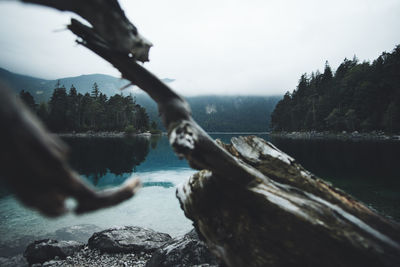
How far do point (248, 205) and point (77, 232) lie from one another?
13.5 m

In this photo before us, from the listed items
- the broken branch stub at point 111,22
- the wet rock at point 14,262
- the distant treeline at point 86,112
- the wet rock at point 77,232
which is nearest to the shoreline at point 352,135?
the wet rock at point 77,232

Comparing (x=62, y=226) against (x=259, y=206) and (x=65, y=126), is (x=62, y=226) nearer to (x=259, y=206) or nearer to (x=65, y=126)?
(x=259, y=206)

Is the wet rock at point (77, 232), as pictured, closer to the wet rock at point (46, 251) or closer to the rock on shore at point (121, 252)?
the rock on shore at point (121, 252)

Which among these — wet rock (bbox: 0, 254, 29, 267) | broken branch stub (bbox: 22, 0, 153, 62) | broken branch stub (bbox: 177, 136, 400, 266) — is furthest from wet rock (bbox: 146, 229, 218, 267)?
broken branch stub (bbox: 22, 0, 153, 62)

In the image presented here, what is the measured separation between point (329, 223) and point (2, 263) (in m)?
14.3

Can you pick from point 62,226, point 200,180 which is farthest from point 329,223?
point 62,226

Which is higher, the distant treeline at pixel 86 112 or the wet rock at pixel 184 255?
the distant treeline at pixel 86 112

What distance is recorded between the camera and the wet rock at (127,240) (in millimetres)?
10383

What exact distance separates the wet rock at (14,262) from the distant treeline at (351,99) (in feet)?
311

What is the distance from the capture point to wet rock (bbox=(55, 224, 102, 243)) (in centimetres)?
1248

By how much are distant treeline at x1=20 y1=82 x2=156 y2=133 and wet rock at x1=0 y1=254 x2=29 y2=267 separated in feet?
350

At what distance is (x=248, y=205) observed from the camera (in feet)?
16.6

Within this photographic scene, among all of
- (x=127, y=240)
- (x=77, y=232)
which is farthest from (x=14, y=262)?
(x=127, y=240)

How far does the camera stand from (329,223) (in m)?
4.41
